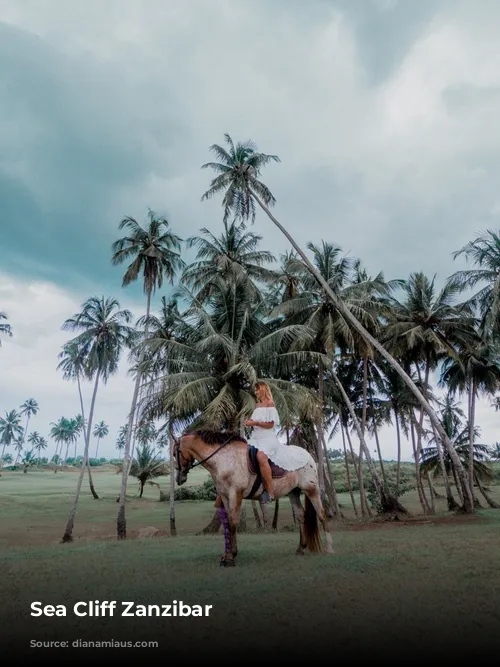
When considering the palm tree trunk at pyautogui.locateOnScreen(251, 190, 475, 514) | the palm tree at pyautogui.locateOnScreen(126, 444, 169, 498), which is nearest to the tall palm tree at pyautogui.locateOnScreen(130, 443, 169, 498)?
the palm tree at pyautogui.locateOnScreen(126, 444, 169, 498)

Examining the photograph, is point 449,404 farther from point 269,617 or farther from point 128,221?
point 269,617

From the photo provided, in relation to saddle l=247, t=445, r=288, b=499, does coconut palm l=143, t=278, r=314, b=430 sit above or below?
above

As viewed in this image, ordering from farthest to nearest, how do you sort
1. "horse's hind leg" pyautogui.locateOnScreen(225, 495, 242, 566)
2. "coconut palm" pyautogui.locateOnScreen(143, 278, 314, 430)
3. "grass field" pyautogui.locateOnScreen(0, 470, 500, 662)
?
"coconut palm" pyautogui.locateOnScreen(143, 278, 314, 430) < "horse's hind leg" pyautogui.locateOnScreen(225, 495, 242, 566) < "grass field" pyautogui.locateOnScreen(0, 470, 500, 662)

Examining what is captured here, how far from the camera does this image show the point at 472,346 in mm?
28875

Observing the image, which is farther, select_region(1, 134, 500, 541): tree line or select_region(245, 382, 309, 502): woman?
select_region(1, 134, 500, 541): tree line

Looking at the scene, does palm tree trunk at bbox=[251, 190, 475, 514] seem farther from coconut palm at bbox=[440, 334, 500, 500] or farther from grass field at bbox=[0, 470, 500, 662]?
grass field at bbox=[0, 470, 500, 662]

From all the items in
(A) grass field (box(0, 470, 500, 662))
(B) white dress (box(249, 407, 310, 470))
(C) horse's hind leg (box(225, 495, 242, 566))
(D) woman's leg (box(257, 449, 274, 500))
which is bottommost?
(A) grass field (box(0, 470, 500, 662))

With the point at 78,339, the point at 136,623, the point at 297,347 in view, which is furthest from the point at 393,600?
the point at 78,339

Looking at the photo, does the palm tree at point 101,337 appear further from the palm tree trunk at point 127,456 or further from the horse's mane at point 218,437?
the horse's mane at point 218,437

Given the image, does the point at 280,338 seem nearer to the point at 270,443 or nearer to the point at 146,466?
the point at 270,443

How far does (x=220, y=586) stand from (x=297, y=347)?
20106mm

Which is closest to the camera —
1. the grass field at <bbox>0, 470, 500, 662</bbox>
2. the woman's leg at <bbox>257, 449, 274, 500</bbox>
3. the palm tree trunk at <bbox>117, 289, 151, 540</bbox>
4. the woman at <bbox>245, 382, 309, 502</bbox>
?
the grass field at <bbox>0, 470, 500, 662</bbox>

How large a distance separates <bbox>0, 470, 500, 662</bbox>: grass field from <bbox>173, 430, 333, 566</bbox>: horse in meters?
0.71

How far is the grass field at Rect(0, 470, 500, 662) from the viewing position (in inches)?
155
